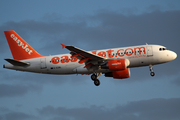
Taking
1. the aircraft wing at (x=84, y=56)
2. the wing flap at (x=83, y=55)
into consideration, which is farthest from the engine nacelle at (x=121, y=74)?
the wing flap at (x=83, y=55)

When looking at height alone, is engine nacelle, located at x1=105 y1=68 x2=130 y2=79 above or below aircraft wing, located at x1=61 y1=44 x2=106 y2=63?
below

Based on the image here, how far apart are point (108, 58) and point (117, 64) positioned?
238cm

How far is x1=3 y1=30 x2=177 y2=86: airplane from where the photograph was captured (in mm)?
48750

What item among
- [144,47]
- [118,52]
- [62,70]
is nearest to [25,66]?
[62,70]

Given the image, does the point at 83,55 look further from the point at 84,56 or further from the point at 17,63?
the point at 17,63

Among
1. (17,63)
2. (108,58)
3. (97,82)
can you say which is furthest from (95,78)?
(17,63)

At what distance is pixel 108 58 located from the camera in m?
50.2

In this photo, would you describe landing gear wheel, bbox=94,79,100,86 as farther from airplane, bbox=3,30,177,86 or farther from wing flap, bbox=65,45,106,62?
wing flap, bbox=65,45,106,62

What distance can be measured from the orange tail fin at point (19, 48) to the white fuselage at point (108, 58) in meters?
1.75

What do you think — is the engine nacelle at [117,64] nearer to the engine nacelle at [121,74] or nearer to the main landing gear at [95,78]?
the main landing gear at [95,78]

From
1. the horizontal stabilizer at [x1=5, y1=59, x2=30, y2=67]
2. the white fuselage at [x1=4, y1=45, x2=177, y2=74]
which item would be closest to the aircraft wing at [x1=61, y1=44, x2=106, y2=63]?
the white fuselage at [x1=4, y1=45, x2=177, y2=74]

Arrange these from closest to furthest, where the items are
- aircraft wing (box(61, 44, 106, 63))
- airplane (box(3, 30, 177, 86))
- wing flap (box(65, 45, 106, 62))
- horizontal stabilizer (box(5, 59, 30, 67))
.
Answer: wing flap (box(65, 45, 106, 62)), aircraft wing (box(61, 44, 106, 63)), airplane (box(3, 30, 177, 86)), horizontal stabilizer (box(5, 59, 30, 67))

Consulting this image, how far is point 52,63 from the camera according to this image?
5247 cm

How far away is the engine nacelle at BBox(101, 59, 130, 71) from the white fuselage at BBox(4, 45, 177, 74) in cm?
116
